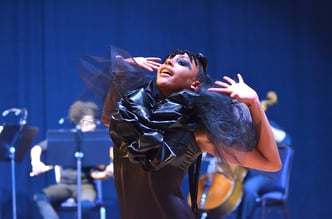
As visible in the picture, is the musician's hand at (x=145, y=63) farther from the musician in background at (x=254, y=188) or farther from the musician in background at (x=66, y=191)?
the musician in background at (x=254, y=188)

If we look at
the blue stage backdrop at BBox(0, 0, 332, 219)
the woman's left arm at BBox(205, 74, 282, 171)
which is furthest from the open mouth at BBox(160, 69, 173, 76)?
the blue stage backdrop at BBox(0, 0, 332, 219)

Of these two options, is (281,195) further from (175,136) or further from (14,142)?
(175,136)

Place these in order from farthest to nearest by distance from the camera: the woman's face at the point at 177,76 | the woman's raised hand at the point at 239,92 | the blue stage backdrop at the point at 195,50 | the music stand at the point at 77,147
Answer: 1. the blue stage backdrop at the point at 195,50
2. the music stand at the point at 77,147
3. the woman's face at the point at 177,76
4. the woman's raised hand at the point at 239,92

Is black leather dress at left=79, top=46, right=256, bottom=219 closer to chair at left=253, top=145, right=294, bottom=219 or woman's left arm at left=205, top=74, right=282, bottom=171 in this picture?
woman's left arm at left=205, top=74, right=282, bottom=171

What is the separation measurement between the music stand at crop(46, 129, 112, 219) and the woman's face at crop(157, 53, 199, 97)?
7.33 feet

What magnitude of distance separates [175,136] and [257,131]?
248 mm

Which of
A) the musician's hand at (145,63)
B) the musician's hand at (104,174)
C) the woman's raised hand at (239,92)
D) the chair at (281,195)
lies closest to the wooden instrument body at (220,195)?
the chair at (281,195)

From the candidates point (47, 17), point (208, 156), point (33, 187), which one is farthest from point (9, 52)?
point (208, 156)

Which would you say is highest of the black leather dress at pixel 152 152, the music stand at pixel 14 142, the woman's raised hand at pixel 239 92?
the woman's raised hand at pixel 239 92

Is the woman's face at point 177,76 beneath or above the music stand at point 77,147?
above

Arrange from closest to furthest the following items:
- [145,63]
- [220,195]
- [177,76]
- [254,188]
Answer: [177,76]
[145,63]
[220,195]
[254,188]

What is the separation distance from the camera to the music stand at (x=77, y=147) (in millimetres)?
3938

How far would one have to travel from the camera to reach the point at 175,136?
165 cm

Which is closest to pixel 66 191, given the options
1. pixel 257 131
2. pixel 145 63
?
pixel 145 63
